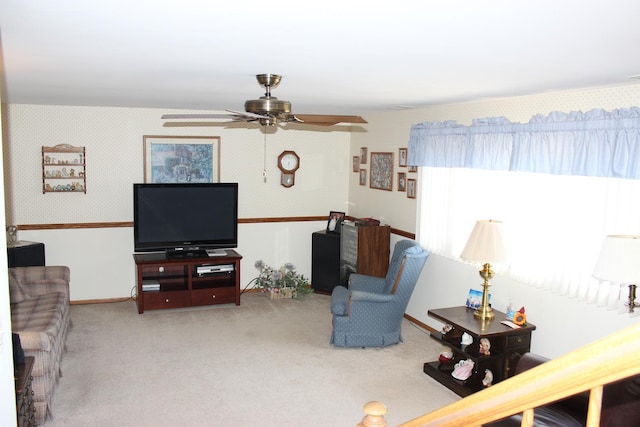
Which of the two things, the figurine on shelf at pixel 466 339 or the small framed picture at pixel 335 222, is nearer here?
the figurine on shelf at pixel 466 339

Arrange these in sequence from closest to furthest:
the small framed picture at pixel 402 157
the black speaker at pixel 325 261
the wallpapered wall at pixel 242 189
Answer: the wallpapered wall at pixel 242 189, the small framed picture at pixel 402 157, the black speaker at pixel 325 261

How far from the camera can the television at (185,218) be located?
653cm

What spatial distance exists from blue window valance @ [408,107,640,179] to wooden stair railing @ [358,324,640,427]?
3.14 m

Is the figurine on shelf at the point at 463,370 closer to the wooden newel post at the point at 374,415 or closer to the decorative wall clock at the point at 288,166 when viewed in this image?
the wooden newel post at the point at 374,415

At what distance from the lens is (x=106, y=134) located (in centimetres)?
661

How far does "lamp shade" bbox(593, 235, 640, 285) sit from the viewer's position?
310 centimetres

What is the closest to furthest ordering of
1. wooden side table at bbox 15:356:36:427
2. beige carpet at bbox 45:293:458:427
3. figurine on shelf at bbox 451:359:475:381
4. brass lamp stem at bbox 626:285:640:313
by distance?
wooden side table at bbox 15:356:36:427
brass lamp stem at bbox 626:285:640:313
beige carpet at bbox 45:293:458:427
figurine on shelf at bbox 451:359:475:381

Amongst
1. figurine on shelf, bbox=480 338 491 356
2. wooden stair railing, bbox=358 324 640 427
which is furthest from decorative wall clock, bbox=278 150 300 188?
wooden stair railing, bbox=358 324 640 427

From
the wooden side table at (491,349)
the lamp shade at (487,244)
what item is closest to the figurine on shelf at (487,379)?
the wooden side table at (491,349)

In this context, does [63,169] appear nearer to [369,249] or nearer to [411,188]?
[369,249]

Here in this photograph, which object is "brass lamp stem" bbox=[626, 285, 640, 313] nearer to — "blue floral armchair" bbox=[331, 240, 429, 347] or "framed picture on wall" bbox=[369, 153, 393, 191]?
"blue floral armchair" bbox=[331, 240, 429, 347]

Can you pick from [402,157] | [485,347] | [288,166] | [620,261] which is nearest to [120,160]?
[288,166]

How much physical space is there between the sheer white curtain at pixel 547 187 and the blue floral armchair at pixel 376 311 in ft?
1.89

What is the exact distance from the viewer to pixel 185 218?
6.70m
